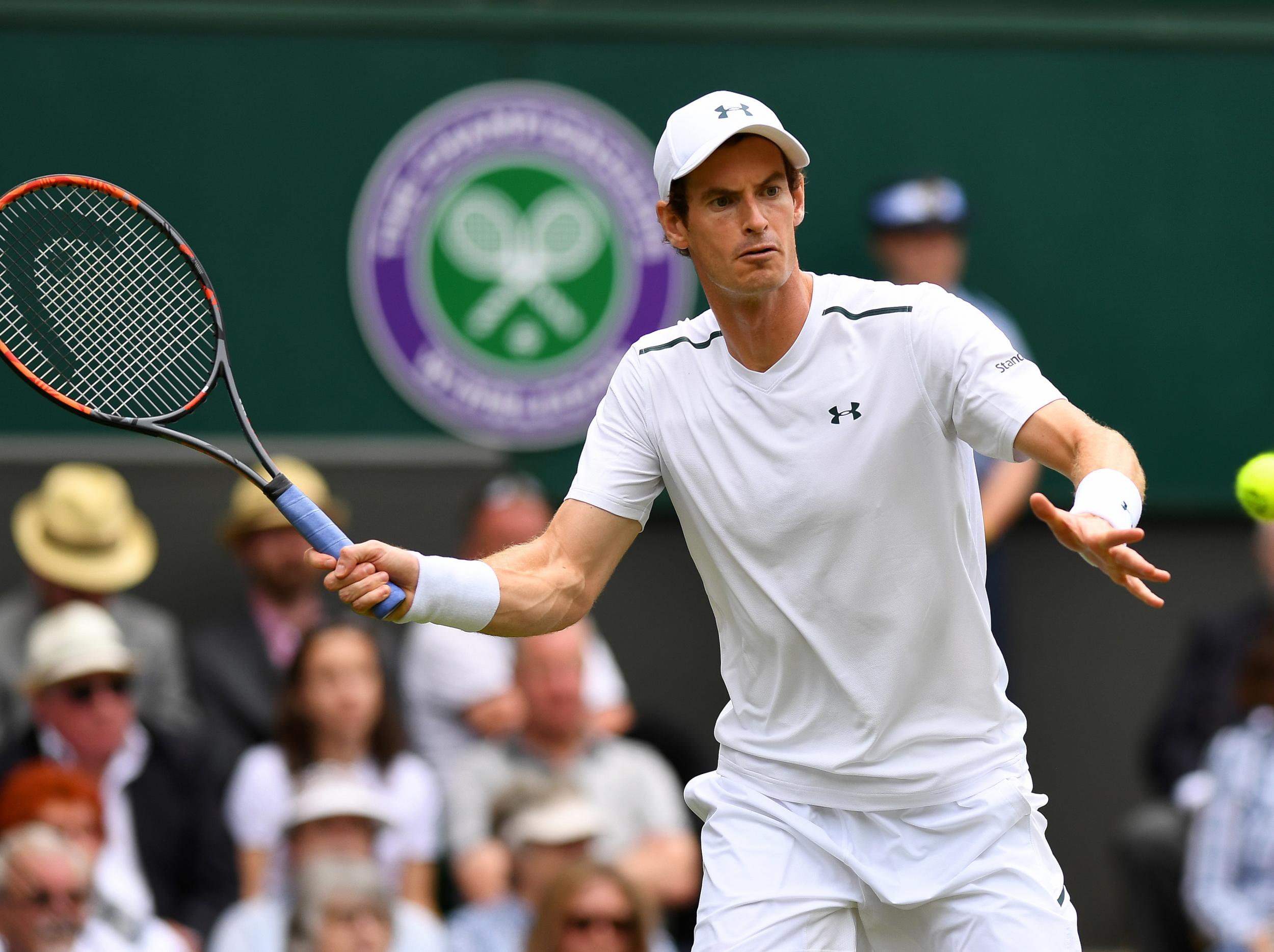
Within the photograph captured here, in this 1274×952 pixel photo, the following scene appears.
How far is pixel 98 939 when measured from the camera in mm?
5398

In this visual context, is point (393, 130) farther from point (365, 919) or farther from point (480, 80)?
point (365, 919)

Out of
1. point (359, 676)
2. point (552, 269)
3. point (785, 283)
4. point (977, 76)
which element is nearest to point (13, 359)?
point (785, 283)

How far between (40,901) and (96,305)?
5.26 feet

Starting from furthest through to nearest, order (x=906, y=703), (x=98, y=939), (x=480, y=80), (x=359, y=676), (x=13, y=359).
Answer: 1. (x=480, y=80)
2. (x=359, y=676)
3. (x=98, y=939)
4. (x=13, y=359)
5. (x=906, y=703)

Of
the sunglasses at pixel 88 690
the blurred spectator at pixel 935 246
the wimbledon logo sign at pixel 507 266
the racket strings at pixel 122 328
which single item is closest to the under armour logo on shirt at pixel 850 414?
the racket strings at pixel 122 328

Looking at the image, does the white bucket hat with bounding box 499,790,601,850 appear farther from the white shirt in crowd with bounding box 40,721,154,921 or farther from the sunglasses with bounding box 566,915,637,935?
the white shirt in crowd with bounding box 40,721,154,921

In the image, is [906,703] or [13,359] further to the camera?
[13,359]

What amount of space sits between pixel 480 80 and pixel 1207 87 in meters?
2.80

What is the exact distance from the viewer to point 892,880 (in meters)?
3.76

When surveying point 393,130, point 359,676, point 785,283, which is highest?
point 393,130

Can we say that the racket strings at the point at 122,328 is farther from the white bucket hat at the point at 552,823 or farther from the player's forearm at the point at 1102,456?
the player's forearm at the point at 1102,456

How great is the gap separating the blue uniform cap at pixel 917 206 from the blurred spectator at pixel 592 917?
2926 mm

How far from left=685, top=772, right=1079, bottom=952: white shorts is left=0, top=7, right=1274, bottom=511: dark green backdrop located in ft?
13.4

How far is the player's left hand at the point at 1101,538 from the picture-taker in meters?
3.24
